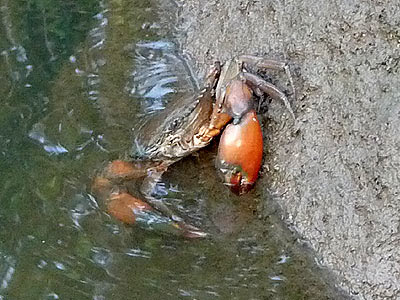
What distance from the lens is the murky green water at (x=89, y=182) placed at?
273cm

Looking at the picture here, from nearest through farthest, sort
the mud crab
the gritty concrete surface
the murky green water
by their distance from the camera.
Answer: the gritty concrete surface → the murky green water → the mud crab

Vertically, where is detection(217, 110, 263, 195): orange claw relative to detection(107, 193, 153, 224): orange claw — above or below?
above

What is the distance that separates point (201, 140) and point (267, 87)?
1.13 ft

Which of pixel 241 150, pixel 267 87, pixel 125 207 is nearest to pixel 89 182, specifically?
pixel 125 207

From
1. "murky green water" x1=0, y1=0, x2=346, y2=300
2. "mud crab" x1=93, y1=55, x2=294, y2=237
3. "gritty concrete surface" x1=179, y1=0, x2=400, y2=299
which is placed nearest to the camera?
"gritty concrete surface" x1=179, y1=0, x2=400, y2=299

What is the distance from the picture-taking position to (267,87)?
294 centimetres

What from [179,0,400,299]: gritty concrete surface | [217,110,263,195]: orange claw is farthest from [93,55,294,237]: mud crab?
[179,0,400,299]: gritty concrete surface

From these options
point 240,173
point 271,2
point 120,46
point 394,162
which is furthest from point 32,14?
point 394,162

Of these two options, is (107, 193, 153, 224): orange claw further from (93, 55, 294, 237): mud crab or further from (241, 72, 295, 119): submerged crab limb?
(241, 72, 295, 119): submerged crab limb

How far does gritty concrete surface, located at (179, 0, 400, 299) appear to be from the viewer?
8.52 ft

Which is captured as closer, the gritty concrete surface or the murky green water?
the gritty concrete surface

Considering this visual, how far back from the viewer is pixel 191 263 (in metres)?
2.77

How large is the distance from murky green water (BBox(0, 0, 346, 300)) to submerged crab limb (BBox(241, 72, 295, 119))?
35cm

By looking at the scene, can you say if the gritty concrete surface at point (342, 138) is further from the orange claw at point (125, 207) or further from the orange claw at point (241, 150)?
the orange claw at point (125, 207)
